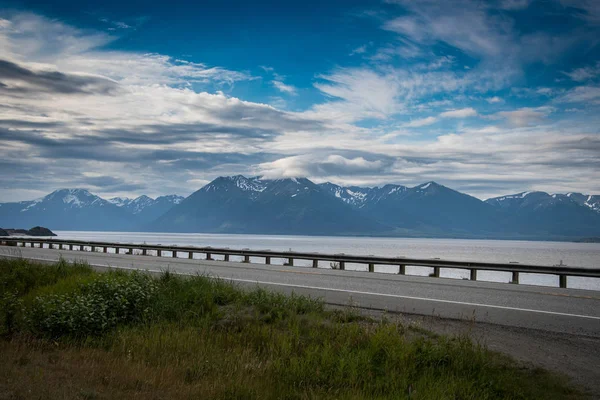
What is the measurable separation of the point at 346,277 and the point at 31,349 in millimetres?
11124

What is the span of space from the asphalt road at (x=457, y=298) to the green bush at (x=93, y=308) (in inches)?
110

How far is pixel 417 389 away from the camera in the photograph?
7.11 meters

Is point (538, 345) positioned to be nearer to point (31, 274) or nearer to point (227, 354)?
point (227, 354)

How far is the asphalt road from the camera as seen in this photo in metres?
10.7

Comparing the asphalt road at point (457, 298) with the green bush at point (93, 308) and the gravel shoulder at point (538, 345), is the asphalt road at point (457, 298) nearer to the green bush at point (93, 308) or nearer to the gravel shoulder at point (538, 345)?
the gravel shoulder at point (538, 345)

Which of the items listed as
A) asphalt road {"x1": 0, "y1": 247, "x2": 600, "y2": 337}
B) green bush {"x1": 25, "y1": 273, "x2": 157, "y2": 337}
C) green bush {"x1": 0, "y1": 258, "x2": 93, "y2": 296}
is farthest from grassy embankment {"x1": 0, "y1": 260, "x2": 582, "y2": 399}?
green bush {"x1": 0, "y1": 258, "x2": 93, "y2": 296}

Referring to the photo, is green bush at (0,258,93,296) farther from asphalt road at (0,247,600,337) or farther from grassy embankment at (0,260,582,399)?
asphalt road at (0,247,600,337)

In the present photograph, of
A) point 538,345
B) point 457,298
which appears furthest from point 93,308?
point 457,298

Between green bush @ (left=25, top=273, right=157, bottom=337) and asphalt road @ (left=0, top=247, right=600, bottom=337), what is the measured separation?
9.18 feet

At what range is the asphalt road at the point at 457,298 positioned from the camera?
35.2ft

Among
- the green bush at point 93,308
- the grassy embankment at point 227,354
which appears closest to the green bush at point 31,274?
the green bush at point 93,308

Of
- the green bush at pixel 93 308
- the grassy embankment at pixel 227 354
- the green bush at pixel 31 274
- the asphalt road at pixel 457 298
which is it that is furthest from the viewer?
the green bush at pixel 31 274

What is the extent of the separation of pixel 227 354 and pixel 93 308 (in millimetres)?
3006

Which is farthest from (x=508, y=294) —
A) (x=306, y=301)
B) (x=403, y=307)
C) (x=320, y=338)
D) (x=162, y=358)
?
(x=162, y=358)
